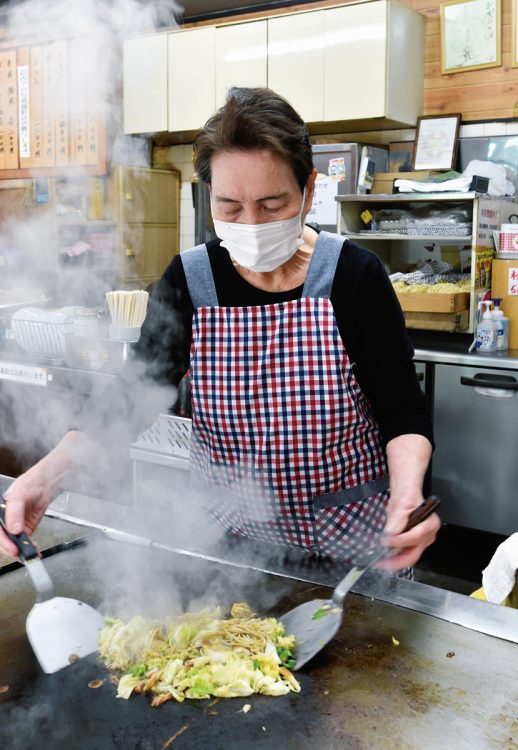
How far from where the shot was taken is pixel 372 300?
5.42ft

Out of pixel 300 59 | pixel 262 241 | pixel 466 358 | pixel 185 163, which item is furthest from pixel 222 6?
pixel 262 241

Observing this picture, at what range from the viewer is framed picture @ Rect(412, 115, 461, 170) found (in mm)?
4586

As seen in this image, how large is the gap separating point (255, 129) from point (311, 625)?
934 millimetres

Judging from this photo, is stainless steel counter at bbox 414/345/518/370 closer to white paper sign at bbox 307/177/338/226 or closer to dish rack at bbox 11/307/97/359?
white paper sign at bbox 307/177/338/226

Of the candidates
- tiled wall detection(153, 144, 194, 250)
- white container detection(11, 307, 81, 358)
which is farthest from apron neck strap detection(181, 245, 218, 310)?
tiled wall detection(153, 144, 194, 250)

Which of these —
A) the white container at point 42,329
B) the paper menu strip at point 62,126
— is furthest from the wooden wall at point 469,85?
the white container at point 42,329

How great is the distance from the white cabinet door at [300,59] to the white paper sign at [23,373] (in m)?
2.34

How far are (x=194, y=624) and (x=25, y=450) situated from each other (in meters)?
3.22

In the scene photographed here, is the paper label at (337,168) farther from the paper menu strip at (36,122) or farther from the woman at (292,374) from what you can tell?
the woman at (292,374)

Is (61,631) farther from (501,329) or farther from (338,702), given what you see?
(501,329)

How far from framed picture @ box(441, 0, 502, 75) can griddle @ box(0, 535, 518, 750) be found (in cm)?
401

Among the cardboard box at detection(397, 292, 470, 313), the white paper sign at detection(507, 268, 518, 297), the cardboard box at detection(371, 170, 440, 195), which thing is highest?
the cardboard box at detection(371, 170, 440, 195)

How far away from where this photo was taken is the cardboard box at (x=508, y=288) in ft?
12.8

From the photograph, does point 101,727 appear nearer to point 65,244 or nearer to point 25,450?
point 25,450
